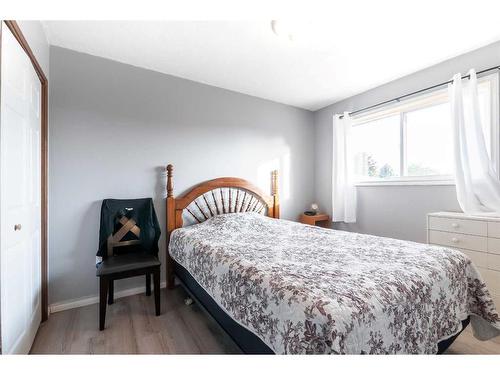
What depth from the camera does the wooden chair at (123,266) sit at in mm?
1745

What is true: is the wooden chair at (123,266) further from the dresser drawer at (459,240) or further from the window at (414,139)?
the window at (414,139)

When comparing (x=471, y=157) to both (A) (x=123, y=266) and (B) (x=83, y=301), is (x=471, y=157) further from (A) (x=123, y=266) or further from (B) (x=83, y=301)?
(B) (x=83, y=301)

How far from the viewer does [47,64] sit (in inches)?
77.5

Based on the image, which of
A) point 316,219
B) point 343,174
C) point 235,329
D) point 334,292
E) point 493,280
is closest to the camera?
point 334,292

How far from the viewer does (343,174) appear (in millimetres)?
3182

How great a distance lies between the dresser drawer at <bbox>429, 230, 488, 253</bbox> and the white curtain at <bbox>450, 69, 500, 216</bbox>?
0.27 metres

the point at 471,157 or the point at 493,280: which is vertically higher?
the point at 471,157

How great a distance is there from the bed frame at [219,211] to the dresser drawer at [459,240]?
0.76 meters

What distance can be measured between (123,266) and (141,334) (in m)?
0.52

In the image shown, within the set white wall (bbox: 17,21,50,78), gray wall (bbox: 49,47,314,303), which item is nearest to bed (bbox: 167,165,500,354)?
gray wall (bbox: 49,47,314,303)

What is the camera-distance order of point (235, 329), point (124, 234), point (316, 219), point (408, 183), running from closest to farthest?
point (235, 329) < point (124, 234) < point (408, 183) < point (316, 219)

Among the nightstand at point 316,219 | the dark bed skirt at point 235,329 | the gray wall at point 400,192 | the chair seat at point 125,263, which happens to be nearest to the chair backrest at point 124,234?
the chair seat at point 125,263

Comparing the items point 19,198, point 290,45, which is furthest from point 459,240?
point 19,198

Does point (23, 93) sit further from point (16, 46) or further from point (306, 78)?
point (306, 78)
